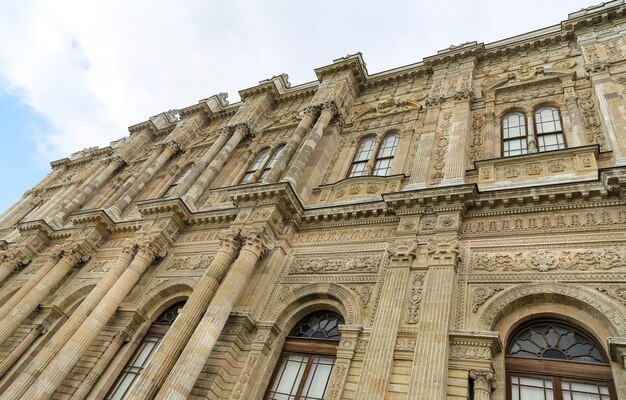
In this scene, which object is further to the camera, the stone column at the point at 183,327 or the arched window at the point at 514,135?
the arched window at the point at 514,135

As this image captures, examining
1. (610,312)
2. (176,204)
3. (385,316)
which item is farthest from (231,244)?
(610,312)

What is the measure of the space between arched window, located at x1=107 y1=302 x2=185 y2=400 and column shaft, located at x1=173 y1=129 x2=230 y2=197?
4319 millimetres

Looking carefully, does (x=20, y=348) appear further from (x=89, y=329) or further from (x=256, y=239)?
(x=256, y=239)

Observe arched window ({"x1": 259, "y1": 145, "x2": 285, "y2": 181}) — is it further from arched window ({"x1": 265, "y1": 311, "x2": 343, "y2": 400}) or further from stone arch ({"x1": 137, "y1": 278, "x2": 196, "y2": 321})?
arched window ({"x1": 265, "y1": 311, "x2": 343, "y2": 400})

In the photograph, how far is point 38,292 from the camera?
14.0 meters

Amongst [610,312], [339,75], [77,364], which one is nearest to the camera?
[610,312]

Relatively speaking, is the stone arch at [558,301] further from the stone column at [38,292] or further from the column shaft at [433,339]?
the stone column at [38,292]

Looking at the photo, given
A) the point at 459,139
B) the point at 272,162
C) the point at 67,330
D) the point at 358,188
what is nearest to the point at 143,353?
the point at 67,330

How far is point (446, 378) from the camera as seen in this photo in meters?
7.05

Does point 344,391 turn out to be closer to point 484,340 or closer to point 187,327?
point 484,340

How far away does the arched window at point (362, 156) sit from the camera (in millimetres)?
13535

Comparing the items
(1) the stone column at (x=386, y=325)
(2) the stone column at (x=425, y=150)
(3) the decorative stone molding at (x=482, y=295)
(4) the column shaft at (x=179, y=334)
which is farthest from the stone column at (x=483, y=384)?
(4) the column shaft at (x=179, y=334)

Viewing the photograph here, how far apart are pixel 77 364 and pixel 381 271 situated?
8640 mm

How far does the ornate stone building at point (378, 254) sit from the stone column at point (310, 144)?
8cm
